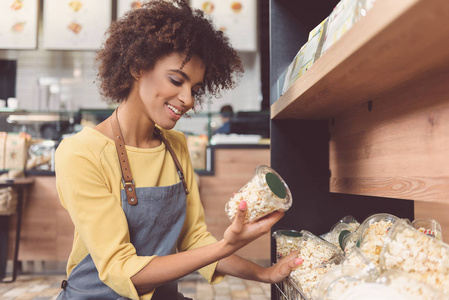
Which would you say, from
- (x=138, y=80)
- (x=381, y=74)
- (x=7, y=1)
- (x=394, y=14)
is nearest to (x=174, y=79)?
(x=138, y=80)

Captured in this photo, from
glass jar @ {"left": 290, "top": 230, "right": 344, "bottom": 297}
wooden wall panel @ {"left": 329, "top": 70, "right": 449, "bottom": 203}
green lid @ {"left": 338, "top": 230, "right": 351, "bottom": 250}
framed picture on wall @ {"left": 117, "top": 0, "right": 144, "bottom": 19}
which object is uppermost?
framed picture on wall @ {"left": 117, "top": 0, "right": 144, "bottom": 19}

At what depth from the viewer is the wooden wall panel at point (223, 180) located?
354 centimetres

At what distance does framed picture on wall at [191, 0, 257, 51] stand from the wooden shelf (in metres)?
3.83

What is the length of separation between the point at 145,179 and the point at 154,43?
0.41m

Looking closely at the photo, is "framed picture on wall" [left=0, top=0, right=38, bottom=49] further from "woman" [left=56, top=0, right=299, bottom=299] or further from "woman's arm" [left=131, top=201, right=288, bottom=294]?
"woman's arm" [left=131, top=201, right=288, bottom=294]

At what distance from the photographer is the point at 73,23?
4531 millimetres

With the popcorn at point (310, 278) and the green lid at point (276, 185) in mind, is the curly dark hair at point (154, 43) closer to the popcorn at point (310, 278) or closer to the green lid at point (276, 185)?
the green lid at point (276, 185)

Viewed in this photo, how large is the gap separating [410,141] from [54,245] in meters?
3.36

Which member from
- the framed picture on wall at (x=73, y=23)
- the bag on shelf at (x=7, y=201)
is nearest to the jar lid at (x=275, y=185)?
the bag on shelf at (x=7, y=201)

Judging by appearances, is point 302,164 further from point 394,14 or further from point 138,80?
point 394,14

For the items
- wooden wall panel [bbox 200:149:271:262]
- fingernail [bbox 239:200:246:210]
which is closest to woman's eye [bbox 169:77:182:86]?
fingernail [bbox 239:200:246:210]

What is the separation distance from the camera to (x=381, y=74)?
0.68 m

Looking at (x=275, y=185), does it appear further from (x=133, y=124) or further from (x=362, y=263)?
(x=133, y=124)

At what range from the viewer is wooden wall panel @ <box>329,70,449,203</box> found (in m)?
0.65
